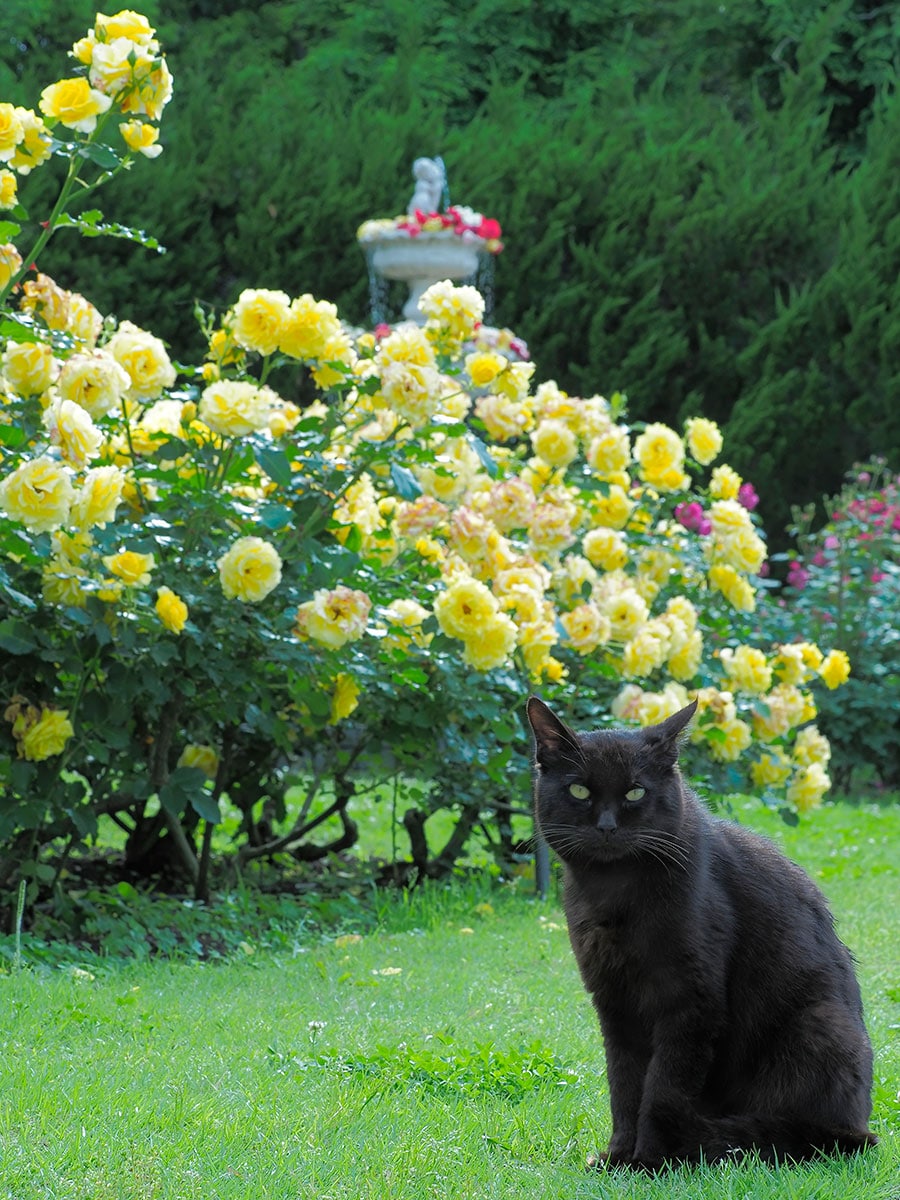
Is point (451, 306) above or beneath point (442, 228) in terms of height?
beneath

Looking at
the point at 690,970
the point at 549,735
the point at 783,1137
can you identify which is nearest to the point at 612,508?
the point at 549,735

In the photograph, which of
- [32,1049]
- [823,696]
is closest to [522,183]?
[823,696]

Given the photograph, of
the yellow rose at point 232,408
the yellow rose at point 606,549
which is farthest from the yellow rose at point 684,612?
the yellow rose at point 232,408

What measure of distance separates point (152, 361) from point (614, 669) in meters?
2.07

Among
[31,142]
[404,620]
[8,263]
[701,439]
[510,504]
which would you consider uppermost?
[31,142]

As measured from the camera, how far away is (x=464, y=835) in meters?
5.59

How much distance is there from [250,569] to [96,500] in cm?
A: 47

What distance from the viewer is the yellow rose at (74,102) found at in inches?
140

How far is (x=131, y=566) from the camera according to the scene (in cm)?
386

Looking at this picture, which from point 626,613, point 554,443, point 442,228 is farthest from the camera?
point 442,228

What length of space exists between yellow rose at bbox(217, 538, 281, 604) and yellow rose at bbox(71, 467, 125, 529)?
0.37 metres

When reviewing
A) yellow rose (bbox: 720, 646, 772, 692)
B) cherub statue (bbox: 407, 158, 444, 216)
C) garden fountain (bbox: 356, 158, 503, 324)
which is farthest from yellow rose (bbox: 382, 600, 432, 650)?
cherub statue (bbox: 407, 158, 444, 216)

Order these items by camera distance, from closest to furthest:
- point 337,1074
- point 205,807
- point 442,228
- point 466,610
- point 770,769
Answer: point 337,1074, point 205,807, point 466,610, point 770,769, point 442,228

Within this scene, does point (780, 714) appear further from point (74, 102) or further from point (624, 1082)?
point (74, 102)
